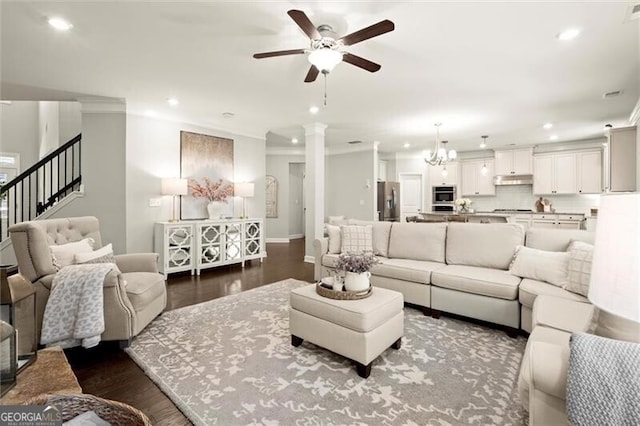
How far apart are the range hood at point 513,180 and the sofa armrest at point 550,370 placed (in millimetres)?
7466

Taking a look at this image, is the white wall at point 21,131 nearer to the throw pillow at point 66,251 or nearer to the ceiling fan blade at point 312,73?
the throw pillow at point 66,251

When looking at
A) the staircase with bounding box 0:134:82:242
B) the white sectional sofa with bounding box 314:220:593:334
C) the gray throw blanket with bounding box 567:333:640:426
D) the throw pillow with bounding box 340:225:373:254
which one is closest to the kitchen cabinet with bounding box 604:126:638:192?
the white sectional sofa with bounding box 314:220:593:334

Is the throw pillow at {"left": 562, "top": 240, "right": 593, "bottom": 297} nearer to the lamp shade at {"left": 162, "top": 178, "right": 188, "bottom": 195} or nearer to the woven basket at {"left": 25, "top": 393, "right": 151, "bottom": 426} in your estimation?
the woven basket at {"left": 25, "top": 393, "right": 151, "bottom": 426}

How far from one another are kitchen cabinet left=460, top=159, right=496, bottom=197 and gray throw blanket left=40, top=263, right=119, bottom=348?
8.30 metres

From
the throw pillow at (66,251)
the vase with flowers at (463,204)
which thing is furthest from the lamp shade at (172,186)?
the vase with flowers at (463,204)

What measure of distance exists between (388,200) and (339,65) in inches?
215

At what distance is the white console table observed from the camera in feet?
14.9

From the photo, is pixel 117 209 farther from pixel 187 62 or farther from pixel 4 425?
pixel 4 425

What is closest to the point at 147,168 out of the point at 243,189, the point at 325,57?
the point at 243,189

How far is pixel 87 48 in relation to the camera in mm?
2805

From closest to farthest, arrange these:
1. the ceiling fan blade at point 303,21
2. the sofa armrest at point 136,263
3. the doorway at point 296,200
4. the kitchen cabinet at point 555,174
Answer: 1. the ceiling fan blade at point 303,21
2. the sofa armrest at point 136,263
3. the kitchen cabinet at point 555,174
4. the doorway at point 296,200

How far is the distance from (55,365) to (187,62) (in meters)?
2.92

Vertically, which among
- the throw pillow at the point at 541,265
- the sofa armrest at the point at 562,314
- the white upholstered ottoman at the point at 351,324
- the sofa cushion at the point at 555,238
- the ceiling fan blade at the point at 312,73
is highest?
the ceiling fan blade at the point at 312,73
